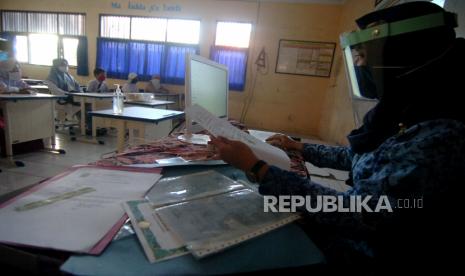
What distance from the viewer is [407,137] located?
0.55 m

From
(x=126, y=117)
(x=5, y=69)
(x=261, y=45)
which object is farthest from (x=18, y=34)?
(x=126, y=117)

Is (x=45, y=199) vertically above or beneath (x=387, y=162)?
beneath

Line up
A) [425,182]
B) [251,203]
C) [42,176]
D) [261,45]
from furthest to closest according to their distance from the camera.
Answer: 1. [261,45]
2. [42,176]
3. [251,203]
4. [425,182]

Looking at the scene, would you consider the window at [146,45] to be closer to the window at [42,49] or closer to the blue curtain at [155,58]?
the blue curtain at [155,58]

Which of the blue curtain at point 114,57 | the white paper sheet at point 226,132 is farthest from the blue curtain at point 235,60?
the white paper sheet at point 226,132

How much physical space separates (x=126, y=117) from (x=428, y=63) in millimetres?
1844

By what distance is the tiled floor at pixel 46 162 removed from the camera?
2213 mm

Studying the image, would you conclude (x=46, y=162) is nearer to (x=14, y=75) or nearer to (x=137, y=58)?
(x=14, y=75)

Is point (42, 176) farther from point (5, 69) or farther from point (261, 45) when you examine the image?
point (261, 45)

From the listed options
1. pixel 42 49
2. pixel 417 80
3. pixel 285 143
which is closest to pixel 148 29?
pixel 42 49

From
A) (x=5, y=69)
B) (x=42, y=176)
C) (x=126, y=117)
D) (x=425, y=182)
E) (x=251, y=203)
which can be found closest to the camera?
(x=425, y=182)

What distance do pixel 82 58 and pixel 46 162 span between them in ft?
13.8

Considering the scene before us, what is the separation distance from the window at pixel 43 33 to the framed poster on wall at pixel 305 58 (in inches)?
187

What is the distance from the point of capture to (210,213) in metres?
0.52
